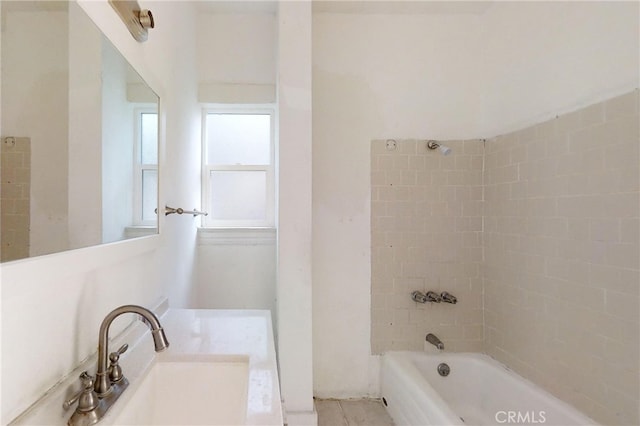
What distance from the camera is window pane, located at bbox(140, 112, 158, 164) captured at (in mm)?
1046

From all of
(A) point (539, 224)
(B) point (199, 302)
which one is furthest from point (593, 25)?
(B) point (199, 302)

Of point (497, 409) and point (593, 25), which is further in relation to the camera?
point (497, 409)

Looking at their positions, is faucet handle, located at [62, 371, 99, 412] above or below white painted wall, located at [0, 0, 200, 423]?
below

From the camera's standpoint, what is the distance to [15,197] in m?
0.52

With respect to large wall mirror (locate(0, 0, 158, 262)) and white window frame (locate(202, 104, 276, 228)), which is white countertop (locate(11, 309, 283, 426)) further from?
white window frame (locate(202, 104, 276, 228))

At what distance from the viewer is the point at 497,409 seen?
167 centimetres

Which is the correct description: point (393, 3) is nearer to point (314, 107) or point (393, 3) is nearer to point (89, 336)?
point (314, 107)

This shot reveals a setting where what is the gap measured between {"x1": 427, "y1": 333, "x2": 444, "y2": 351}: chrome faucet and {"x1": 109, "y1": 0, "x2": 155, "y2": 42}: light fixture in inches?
86.1

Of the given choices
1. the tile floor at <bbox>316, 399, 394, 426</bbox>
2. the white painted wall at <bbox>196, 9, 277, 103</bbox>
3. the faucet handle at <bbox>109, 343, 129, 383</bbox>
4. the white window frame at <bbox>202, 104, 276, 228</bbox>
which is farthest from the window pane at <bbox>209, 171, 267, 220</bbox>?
the faucet handle at <bbox>109, 343, 129, 383</bbox>

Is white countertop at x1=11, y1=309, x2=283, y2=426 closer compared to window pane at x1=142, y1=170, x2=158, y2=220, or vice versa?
white countertop at x1=11, y1=309, x2=283, y2=426

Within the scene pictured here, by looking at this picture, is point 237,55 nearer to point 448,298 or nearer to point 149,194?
point 149,194

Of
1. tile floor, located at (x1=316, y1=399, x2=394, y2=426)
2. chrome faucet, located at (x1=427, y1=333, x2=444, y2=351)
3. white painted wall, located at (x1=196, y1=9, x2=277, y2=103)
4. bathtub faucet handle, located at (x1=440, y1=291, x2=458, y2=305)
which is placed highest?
white painted wall, located at (x1=196, y1=9, x2=277, y2=103)

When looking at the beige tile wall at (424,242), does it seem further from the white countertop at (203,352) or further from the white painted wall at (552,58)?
the white countertop at (203,352)

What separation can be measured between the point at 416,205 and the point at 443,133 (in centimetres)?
56
